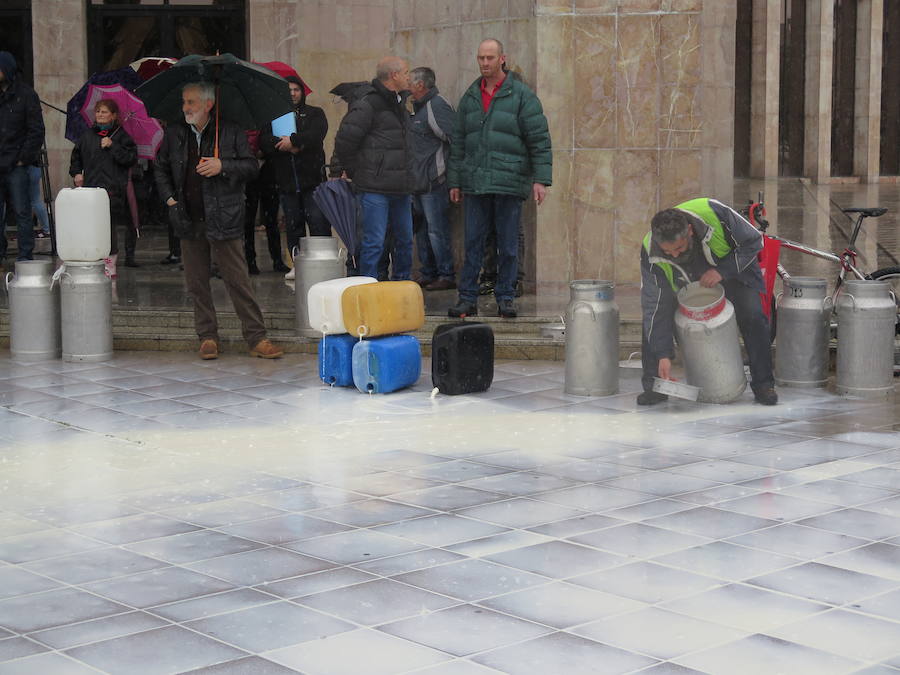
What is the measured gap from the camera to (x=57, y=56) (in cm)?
1833

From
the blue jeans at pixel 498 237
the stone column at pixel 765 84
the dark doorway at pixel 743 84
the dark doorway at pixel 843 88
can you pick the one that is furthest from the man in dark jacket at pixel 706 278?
the dark doorway at pixel 843 88

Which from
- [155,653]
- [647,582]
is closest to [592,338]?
[647,582]

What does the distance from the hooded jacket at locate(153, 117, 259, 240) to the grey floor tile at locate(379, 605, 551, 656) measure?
18.2 ft

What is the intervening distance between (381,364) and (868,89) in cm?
2333

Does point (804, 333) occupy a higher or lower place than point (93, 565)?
higher

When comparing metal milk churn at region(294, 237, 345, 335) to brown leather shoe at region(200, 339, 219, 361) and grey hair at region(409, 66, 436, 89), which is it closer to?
brown leather shoe at region(200, 339, 219, 361)

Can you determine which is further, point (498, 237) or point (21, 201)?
point (21, 201)

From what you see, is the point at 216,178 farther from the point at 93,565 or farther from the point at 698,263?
the point at 93,565

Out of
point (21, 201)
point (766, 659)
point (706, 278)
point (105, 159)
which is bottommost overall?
point (766, 659)

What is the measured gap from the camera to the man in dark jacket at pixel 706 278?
875 cm

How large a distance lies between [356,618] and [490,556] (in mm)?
877

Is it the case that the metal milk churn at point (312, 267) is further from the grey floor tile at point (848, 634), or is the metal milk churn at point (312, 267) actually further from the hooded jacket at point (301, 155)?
the grey floor tile at point (848, 634)

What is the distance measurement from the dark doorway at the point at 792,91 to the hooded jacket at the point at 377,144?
20408 mm

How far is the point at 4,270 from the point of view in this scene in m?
13.7
